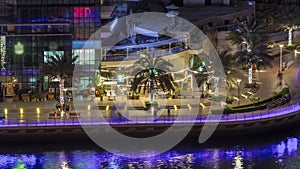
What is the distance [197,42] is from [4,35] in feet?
84.2

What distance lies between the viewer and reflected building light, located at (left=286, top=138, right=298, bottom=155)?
76.3 meters

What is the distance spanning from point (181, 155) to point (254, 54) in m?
30.5

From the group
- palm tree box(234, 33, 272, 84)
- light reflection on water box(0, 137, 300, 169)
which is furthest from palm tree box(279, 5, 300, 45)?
light reflection on water box(0, 137, 300, 169)

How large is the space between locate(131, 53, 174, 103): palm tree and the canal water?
→ 403 inches

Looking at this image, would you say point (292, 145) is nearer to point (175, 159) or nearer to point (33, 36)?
point (175, 159)

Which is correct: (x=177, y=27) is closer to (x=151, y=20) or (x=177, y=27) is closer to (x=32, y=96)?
(x=151, y=20)

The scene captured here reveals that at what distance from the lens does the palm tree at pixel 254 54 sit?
10062 cm

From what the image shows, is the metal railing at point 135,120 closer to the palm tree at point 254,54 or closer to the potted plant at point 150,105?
the potted plant at point 150,105

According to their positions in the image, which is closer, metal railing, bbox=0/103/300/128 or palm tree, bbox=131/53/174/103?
metal railing, bbox=0/103/300/128

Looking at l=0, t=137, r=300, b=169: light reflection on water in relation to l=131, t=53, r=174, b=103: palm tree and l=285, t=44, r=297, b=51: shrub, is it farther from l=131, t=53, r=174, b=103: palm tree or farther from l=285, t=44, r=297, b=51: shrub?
l=285, t=44, r=297, b=51: shrub

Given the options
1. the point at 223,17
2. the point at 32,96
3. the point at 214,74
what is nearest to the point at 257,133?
the point at 214,74

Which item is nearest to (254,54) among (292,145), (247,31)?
(247,31)

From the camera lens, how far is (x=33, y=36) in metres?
95.6

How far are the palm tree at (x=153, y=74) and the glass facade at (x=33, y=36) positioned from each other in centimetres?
1041
